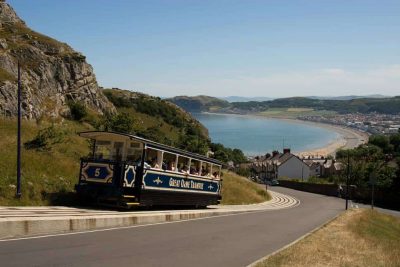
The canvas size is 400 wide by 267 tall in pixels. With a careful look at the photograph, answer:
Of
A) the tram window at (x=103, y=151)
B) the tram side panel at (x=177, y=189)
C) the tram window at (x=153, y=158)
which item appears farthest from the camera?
the tram window at (x=103, y=151)

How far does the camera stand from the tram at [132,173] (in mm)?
20469

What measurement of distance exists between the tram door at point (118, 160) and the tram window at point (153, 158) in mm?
1168

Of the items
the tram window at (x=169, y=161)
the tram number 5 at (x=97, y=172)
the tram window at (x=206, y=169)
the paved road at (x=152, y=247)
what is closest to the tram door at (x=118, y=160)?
the tram number 5 at (x=97, y=172)

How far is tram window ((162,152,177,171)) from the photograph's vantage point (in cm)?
2317

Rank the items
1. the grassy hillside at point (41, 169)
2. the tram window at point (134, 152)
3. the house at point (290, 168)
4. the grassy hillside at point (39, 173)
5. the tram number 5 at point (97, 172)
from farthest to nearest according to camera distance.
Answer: the house at point (290, 168)
the tram window at point (134, 152)
the tram number 5 at point (97, 172)
the grassy hillside at point (41, 169)
the grassy hillside at point (39, 173)

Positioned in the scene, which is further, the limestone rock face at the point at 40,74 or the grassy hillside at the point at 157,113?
the grassy hillside at the point at 157,113

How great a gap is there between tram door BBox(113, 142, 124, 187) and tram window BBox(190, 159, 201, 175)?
5.27 metres

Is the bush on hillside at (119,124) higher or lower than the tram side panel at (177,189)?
higher

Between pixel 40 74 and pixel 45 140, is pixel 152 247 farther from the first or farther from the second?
pixel 40 74

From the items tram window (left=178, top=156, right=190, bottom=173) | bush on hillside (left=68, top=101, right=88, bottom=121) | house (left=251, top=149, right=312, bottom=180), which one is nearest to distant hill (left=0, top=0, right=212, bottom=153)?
bush on hillside (left=68, top=101, right=88, bottom=121)

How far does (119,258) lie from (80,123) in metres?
44.5

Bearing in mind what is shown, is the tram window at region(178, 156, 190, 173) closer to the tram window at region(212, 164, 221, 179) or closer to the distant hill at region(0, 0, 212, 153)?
the tram window at region(212, 164, 221, 179)

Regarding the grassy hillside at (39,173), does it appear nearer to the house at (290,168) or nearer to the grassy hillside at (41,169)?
the grassy hillside at (41,169)

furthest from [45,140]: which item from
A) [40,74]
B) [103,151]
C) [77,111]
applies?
[77,111]
